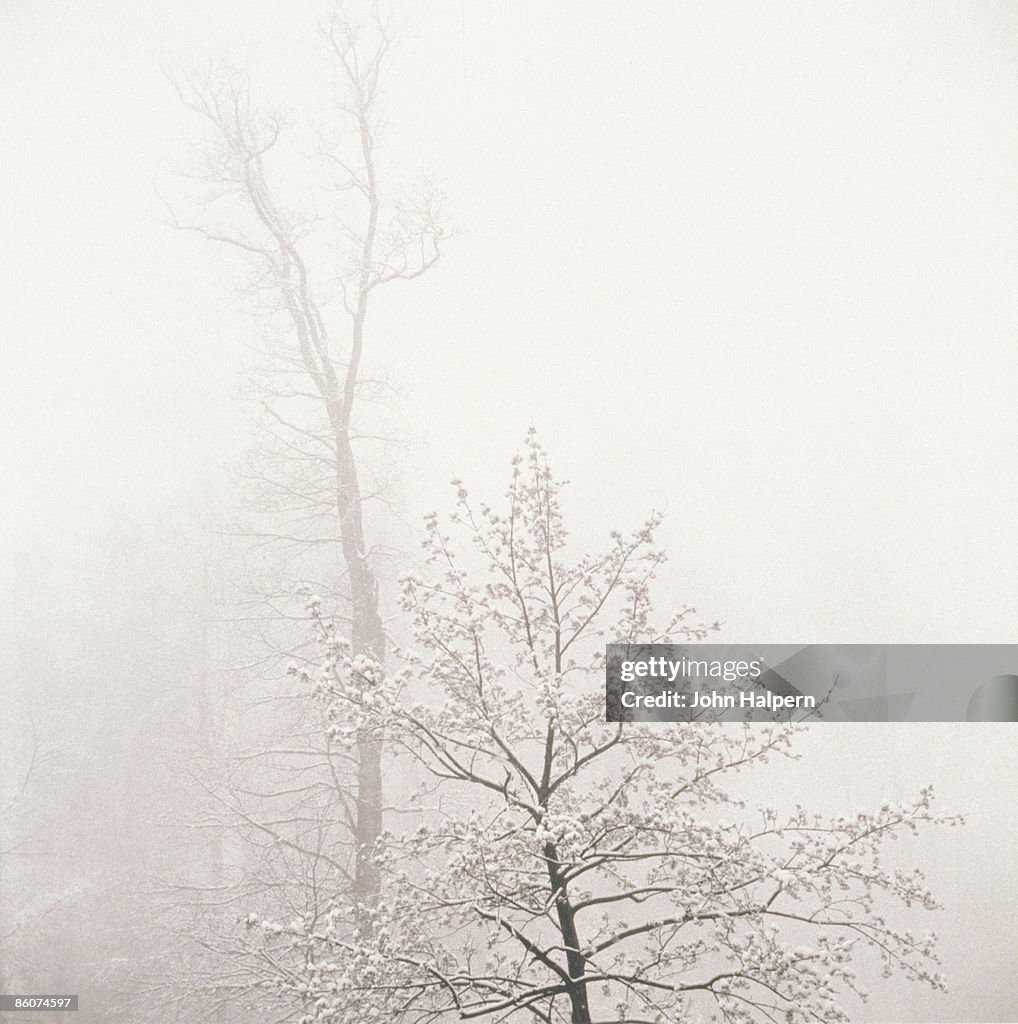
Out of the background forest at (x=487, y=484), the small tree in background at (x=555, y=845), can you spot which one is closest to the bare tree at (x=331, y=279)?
the background forest at (x=487, y=484)

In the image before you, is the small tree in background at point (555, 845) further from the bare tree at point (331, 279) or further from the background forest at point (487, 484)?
the bare tree at point (331, 279)

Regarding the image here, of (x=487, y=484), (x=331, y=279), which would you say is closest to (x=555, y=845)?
(x=331, y=279)

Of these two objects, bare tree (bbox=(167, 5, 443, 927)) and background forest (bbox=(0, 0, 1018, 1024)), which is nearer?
background forest (bbox=(0, 0, 1018, 1024))

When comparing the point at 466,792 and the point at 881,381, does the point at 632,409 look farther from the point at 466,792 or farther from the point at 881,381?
the point at 466,792

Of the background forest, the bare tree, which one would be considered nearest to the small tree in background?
the background forest

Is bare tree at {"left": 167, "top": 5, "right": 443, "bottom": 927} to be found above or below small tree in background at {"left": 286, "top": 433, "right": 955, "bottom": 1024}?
above

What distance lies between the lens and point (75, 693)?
9.37 m

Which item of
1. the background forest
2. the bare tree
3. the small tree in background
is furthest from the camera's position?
the bare tree

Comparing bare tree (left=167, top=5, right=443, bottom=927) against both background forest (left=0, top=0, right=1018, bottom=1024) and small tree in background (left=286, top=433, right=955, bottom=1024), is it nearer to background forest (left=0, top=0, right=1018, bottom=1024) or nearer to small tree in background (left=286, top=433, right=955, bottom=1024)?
background forest (left=0, top=0, right=1018, bottom=1024)

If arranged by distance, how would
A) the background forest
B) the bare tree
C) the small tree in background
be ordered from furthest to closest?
1. the bare tree
2. the background forest
3. the small tree in background

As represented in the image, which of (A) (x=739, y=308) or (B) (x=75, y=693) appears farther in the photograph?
(A) (x=739, y=308)

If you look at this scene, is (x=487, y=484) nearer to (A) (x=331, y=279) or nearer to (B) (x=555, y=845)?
(A) (x=331, y=279)

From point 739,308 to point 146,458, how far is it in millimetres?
11339

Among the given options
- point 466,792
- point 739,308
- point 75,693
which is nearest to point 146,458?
point 75,693
